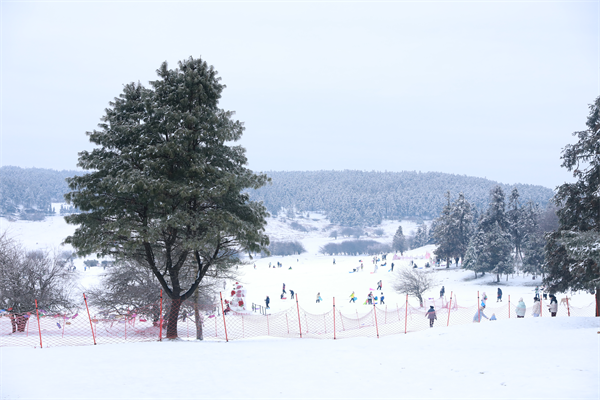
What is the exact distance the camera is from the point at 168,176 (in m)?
15.0

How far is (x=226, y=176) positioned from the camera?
47.5ft

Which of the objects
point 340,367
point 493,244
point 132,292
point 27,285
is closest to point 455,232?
point 493,244

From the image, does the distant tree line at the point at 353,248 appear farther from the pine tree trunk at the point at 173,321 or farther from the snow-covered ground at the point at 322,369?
the snow-covered ground at the point at 322,369

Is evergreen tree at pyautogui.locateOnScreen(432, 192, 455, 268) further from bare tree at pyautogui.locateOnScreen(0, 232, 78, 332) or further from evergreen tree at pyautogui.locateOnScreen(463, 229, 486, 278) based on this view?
bare tree at pyautogui.locateOnScreen(0, 232, 78, 332)

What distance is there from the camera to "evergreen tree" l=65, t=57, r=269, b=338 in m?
14.0

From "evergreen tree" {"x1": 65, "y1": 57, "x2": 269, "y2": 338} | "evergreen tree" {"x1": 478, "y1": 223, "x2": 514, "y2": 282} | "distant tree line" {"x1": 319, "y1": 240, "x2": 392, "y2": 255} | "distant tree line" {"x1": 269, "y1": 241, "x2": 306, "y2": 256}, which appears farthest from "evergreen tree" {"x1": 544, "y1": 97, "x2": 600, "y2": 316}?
"distant tree line" {"x1": 319, "y1": 240, "x2": 392, "y2": 255}

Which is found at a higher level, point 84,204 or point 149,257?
point 84,204

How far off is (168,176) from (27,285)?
39.9 feet

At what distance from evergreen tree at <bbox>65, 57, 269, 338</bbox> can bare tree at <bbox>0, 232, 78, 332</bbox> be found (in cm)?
868

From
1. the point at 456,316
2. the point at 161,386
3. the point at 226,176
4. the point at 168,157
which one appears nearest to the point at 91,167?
the point at 168,157

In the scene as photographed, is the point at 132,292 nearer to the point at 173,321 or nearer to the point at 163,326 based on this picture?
the point at 163,326

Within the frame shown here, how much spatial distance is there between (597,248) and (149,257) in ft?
48.2

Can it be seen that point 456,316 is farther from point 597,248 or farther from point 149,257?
point 149,257

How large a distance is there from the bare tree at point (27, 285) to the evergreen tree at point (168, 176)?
8677mm
